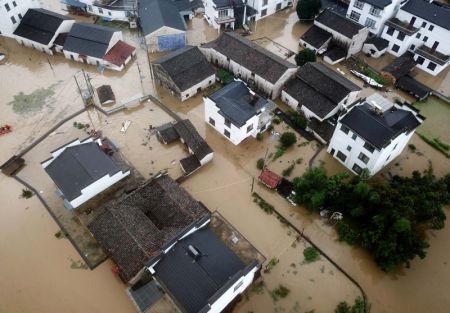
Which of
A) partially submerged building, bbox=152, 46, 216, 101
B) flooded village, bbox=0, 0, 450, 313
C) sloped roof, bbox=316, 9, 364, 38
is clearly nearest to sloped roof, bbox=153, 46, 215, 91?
partially submerged building, bbox=152, 46, 216, 101

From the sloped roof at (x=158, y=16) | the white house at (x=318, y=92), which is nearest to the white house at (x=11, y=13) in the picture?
the sloped roof at (x=158, y=16)

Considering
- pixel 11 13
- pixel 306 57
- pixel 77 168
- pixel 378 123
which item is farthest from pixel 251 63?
pixel 11 13

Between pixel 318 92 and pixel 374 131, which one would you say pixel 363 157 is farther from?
pixel 318 92

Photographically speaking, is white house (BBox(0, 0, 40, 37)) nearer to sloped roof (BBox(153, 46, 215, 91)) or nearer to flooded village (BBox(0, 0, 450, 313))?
flooded village (BBox(0, 0, 450, 313))

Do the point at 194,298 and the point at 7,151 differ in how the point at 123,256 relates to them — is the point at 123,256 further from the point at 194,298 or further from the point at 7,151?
the point at 7,151

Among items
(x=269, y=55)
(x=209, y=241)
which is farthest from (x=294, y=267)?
(x=269, y=55)
